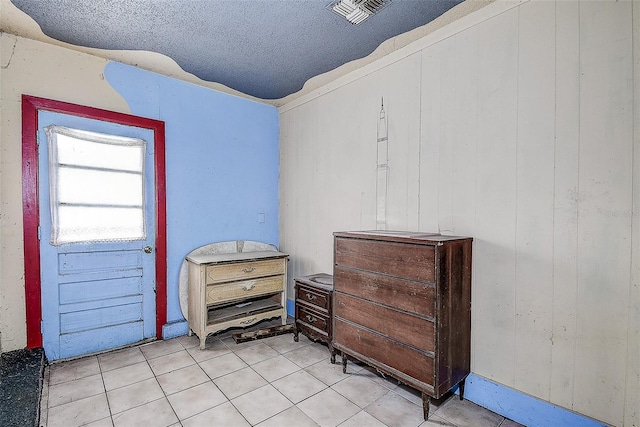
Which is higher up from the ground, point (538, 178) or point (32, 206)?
point (538, 178)

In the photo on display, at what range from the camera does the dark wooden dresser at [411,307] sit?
2.00m

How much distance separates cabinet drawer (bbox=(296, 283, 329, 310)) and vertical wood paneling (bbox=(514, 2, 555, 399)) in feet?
5.09

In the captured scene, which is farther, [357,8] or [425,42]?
[425,42]

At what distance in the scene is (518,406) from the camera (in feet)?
6.73

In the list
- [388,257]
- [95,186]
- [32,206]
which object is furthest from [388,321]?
[32,206]

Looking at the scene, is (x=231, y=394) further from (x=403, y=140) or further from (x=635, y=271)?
(x=635, y=271)

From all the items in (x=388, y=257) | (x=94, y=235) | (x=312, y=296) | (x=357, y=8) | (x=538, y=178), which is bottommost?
(x=312, y=296)

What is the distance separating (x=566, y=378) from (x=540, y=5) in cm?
234

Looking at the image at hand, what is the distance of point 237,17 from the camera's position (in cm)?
→ 234

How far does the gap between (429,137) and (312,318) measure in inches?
80.6

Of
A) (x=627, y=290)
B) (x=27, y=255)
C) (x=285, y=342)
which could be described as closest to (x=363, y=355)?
(x=285, y=342)

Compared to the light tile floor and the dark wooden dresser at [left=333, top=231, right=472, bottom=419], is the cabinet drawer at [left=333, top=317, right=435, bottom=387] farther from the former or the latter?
the light tile floor

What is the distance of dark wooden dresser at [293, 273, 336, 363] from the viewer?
9.63 ft

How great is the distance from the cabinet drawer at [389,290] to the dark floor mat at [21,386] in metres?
2.16
